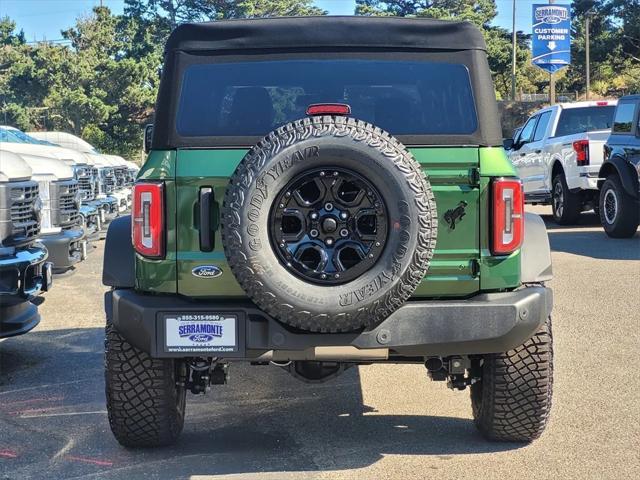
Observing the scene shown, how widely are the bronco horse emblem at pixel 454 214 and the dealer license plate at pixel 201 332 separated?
1046 mm

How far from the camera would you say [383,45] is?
4312 mm

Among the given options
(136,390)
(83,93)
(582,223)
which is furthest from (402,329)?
(83,93)

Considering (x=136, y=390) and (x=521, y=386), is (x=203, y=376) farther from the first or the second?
(x=521, y=386)

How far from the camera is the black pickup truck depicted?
38.2 feet

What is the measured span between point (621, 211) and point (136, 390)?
30.0ft

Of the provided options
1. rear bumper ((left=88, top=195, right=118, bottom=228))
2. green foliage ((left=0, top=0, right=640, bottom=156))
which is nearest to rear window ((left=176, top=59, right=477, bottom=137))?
rear bumper ((left=88, top=195, right=118, bottom=228))

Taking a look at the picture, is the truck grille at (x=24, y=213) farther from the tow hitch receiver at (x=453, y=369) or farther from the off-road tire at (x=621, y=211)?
the off-road tire at (x=621, y=211)

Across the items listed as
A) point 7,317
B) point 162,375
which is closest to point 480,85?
point 162,375

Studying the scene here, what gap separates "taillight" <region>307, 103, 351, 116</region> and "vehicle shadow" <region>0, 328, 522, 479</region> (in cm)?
164

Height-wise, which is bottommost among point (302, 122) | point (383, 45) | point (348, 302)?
point (348, 302)

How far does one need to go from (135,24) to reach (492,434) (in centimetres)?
5490

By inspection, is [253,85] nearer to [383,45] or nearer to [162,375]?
[383,45]

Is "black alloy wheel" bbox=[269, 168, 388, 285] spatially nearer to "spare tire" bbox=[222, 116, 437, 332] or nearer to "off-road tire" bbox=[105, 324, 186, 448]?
"spare tire" bbox=[222, 116, 437, 332]

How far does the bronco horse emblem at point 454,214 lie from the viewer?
Answer: 4.11m
